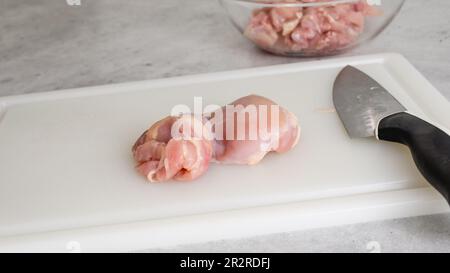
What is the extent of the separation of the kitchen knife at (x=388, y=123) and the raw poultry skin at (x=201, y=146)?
0.37ft

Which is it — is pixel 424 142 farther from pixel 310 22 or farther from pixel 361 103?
pixel 310 22

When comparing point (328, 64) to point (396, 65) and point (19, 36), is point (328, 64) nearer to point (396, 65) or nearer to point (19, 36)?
point (396, 65)

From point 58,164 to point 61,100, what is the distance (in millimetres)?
222

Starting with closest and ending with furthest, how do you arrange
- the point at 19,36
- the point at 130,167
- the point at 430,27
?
the point at 130,167, the point at 430,27, the point at 19,36

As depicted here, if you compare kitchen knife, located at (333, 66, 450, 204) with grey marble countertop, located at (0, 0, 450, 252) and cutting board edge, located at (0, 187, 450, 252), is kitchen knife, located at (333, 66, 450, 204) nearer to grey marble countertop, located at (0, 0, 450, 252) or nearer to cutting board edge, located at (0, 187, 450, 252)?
cutting board edge, located at (0, 187, 450, 252)

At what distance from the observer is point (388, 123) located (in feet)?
2.84

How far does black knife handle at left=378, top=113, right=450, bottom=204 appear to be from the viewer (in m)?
0.73

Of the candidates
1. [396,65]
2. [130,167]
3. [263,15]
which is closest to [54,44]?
[263,15]

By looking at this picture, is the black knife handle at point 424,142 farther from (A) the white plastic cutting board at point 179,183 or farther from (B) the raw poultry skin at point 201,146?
(B) the raw poultry skin at point 201,146

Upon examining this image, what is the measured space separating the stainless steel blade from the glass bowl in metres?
0.18

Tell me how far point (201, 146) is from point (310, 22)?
1.55 ft

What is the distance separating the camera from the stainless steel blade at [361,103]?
902 millimetres

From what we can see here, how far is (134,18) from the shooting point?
1.60m

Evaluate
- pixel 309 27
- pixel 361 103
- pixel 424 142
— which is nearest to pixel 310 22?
pixel 309 27
